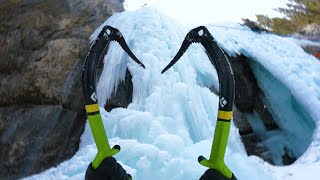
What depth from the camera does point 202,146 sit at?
4180 millimetres

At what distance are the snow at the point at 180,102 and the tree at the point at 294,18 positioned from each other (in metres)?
0.48

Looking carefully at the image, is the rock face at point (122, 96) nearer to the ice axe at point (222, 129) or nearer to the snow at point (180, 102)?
the snow at point (180, 102)

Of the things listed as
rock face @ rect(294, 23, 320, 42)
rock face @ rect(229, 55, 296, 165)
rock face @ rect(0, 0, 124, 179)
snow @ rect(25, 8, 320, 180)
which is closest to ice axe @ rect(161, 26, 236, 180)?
snow @ rect(25, 8, 320, 180)

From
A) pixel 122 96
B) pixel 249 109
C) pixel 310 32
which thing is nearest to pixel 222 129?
pixel 122 96

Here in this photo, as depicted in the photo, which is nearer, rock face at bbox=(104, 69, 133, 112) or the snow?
the snow

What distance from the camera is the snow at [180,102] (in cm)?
395

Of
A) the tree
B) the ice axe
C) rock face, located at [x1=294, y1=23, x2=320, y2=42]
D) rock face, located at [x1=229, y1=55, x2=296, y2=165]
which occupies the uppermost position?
the ice axe

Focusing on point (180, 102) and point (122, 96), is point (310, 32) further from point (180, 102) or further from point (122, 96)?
point (122, 96)

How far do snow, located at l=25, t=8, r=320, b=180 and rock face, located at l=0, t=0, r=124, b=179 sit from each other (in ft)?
1.04

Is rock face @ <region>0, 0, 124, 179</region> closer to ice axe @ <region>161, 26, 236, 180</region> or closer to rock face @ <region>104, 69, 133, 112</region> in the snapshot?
rock face @ <region>104, 69, 133, 112</region>

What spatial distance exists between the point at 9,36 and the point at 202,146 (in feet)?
12.0

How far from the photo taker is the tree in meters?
7.50

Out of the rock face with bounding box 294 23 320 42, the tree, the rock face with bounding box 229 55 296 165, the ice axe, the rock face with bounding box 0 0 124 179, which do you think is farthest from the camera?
the tree

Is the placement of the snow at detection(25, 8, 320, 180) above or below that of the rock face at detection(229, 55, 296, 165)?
above
